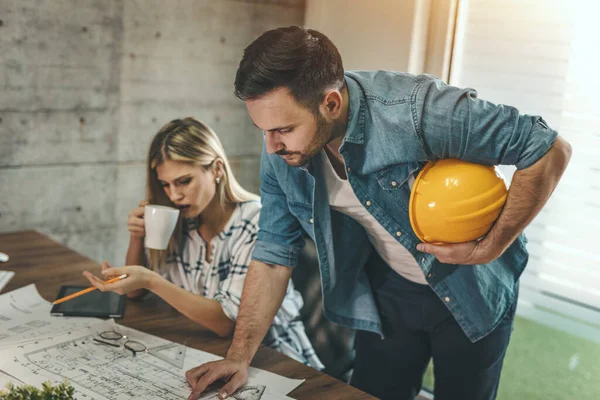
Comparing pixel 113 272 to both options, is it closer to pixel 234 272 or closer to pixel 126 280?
pixel 126 280

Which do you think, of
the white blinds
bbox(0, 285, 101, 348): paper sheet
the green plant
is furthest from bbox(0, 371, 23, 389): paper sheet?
the white blinds

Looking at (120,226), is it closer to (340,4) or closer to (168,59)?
(168,59)

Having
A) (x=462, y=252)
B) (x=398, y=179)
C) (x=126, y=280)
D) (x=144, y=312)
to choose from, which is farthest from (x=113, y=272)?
(x=462, y=252)

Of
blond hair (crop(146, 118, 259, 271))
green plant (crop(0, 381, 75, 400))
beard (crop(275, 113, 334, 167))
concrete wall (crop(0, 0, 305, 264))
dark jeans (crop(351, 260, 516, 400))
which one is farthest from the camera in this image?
concrete wall (crop(0, 0, 305, 264))

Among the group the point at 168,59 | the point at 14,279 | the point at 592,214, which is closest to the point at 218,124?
the point at 168,59

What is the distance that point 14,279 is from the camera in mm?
1990

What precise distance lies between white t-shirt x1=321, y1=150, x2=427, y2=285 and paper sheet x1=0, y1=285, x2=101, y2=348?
Result: 0.68 m

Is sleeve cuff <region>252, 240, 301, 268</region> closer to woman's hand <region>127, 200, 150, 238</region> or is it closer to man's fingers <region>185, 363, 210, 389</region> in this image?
man's fingers <region>185, 363, 210, 389</region>

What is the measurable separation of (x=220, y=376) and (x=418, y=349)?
68 centimetres

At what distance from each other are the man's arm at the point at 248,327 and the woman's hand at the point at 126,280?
28 cm

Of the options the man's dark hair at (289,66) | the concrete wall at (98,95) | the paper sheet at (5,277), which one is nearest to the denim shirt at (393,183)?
the man's dark hair at (289,66)

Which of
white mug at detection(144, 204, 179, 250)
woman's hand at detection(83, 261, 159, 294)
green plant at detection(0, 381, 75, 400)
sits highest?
white mug at detection(144, 204, 179, 250)

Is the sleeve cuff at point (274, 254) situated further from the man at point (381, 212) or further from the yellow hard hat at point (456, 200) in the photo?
the yellow hard hat at point (456, 200)

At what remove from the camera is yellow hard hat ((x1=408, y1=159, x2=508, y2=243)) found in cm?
139
